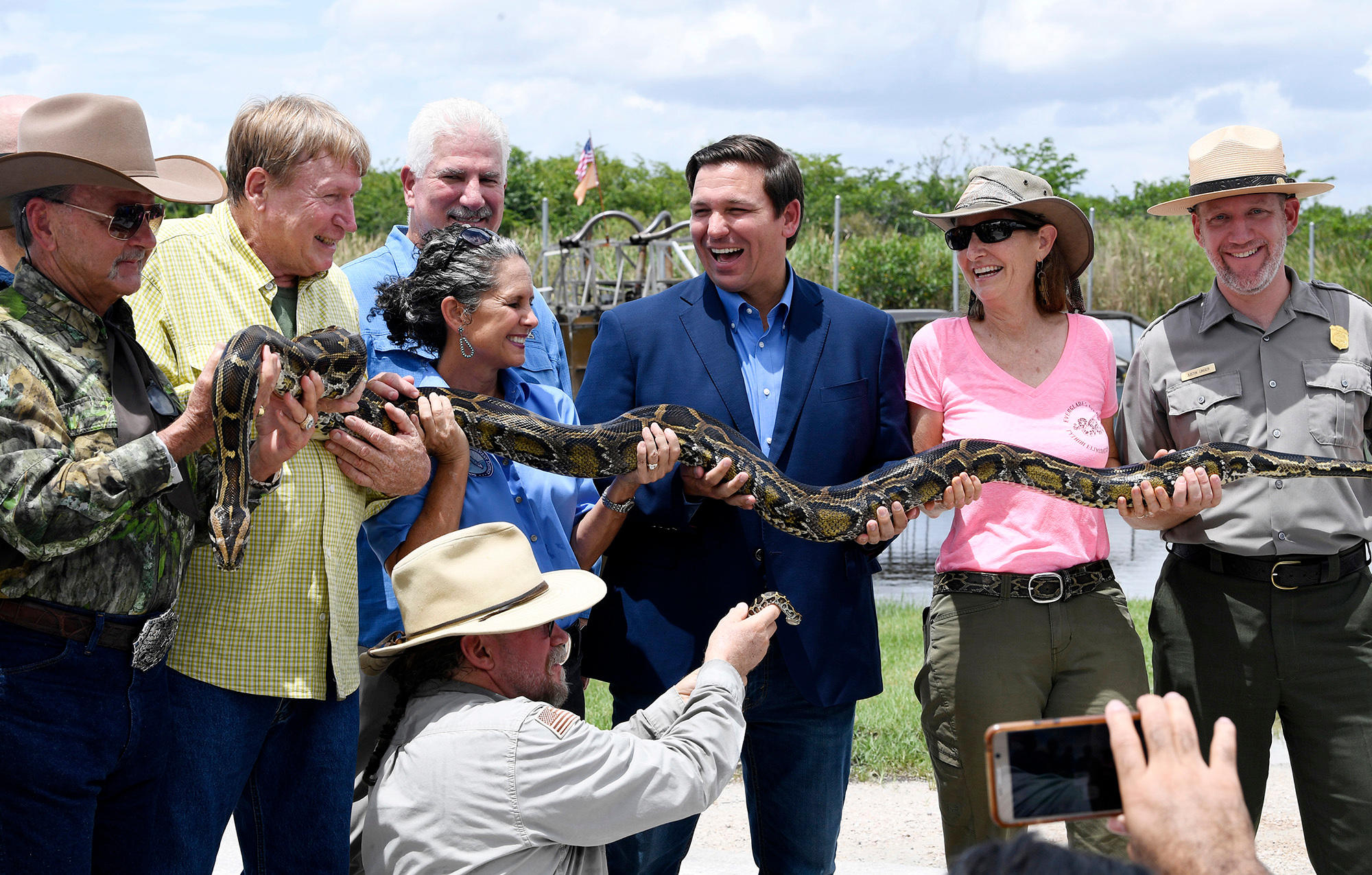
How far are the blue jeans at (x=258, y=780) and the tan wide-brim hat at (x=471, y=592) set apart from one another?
0.41m

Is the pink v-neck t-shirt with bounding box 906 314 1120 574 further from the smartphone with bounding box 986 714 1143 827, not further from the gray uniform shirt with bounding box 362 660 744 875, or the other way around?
the smartphone with bounding box 986 714 1143 827

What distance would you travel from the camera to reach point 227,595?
139 inches

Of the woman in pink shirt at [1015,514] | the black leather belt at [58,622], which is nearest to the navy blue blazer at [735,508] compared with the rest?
the woman in pink shirt at [1015,514]

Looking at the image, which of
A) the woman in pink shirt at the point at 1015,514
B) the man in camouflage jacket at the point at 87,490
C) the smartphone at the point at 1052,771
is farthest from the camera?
the woman in pink shirt at the point at 1015,514

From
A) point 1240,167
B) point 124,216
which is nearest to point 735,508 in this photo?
point 124,216

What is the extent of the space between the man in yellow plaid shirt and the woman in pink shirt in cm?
218

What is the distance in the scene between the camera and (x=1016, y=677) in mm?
4262

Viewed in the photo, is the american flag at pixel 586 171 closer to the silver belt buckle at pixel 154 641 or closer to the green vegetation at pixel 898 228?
the green vegetation at pixel 898 228

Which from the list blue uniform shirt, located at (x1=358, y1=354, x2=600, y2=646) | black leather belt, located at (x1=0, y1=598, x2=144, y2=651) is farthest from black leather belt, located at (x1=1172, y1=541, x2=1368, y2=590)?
black leather belt, located at (x1=0, y1=598, x2=144, y2=651)

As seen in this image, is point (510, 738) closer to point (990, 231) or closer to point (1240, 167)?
point (990, 231)

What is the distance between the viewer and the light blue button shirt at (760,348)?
4.77m

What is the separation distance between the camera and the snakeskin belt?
434 centimetres

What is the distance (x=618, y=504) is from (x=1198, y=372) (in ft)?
8.54

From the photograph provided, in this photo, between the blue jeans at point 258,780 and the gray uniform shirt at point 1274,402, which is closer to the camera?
the blue jeans at point 258,780
